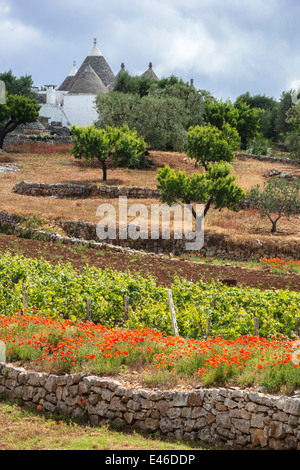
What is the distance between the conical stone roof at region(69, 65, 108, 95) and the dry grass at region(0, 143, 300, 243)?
11.1 meters

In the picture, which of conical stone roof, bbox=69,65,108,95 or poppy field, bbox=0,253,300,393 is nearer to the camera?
poppy field, bbox=0,253,300,393

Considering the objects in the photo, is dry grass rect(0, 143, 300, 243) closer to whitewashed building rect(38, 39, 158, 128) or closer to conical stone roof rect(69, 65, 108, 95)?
whitewashed building rect(38, 39, 158, 128)

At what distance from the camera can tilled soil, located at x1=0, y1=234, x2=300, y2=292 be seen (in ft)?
57.5

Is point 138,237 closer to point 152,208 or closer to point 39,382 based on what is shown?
point 152,208

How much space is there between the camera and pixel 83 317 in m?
13.2

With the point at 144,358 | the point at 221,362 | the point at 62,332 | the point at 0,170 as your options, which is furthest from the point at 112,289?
the point at 0,170

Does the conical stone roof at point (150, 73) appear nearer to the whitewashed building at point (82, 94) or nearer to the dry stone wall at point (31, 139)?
the whitewashed building at point (82, 94)

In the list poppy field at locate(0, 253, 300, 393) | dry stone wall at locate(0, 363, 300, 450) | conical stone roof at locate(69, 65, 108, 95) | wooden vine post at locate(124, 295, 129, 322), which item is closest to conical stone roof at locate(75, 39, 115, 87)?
conical stone roof at locate(69, 65, 108, 95)

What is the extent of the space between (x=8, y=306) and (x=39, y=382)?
4.37 metres

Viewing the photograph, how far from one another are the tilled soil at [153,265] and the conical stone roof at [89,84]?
36087mm

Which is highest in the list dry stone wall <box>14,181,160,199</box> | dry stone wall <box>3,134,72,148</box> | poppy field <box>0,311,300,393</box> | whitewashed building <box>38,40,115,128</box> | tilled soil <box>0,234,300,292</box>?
whitewashed building <box>38,40,115,128</box>

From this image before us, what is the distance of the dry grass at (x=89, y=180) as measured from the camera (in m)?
26.2

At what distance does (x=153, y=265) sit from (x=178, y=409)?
37.9 ft

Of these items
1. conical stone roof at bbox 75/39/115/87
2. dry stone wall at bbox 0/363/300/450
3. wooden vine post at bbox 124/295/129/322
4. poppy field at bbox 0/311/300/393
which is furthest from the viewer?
conical stone roof at bbox 75/39/115/87
